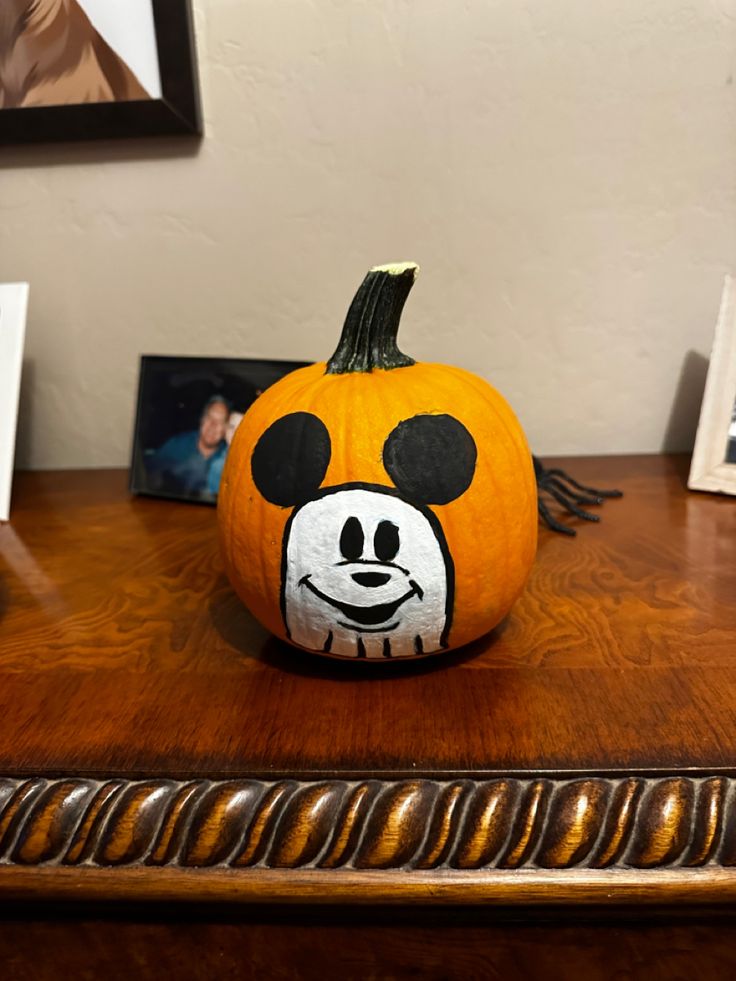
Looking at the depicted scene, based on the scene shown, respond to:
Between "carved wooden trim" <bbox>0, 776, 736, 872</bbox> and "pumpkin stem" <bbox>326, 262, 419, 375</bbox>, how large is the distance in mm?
274

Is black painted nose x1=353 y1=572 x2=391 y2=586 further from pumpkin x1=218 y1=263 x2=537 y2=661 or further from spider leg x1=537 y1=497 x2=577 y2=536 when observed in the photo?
spider leg x1=537 y1=497 x2=577 y2=536

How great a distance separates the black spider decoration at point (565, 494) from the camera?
2.62ft

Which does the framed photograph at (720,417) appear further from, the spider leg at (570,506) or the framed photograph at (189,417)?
the framed photograph at (189,417)

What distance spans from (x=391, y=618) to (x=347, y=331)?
20 cm

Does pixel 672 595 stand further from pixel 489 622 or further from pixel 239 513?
pixel 239 513

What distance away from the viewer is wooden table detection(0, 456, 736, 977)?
398 millimetres

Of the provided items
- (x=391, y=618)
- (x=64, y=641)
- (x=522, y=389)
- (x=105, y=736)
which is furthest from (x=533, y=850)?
(x=522, y=389)

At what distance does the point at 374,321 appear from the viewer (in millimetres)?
506

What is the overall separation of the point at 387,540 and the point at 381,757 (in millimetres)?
130

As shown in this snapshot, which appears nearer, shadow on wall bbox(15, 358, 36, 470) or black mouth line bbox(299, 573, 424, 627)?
black mouth line bbox(299, 573, 424, 627)

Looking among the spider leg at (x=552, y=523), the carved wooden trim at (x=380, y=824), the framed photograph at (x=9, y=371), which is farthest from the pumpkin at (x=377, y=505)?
the framed photograph at (x=9, y=371)

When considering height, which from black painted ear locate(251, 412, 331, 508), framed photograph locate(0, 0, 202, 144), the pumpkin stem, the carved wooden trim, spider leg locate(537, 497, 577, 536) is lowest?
the carved wooden trim

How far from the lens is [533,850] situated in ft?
1.31

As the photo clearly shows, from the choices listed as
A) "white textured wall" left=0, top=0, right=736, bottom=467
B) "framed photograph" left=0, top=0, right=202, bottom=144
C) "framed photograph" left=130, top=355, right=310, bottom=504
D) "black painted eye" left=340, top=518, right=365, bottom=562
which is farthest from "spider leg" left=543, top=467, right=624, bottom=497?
"framed photograph" left=0, top=0, right=202, bottom=144
